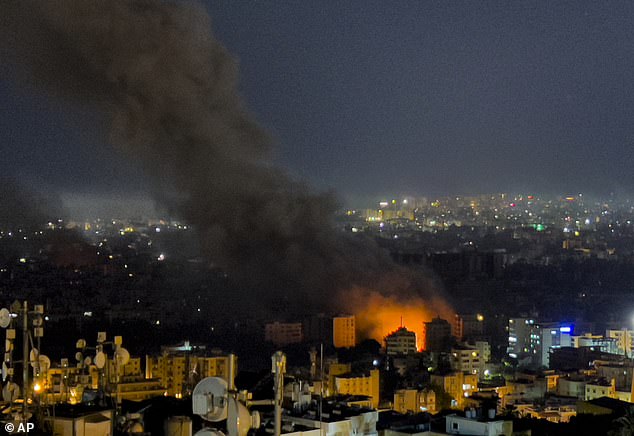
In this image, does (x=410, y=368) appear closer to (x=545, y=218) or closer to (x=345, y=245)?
(x=345, y=245)

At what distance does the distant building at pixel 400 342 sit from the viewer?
70.4ft

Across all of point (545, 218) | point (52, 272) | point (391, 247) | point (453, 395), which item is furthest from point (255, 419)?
point (545, 218)

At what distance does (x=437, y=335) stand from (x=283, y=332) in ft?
11.4

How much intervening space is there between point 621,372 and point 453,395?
361 centimetres

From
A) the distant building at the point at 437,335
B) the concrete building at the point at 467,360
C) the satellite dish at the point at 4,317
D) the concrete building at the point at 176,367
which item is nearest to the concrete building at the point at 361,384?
the concrete building at the point at 176,367

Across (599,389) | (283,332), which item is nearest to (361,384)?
(599,389)

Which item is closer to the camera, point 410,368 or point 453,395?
point 453,395

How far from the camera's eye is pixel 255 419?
3.98 m

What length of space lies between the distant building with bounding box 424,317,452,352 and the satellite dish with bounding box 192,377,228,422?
18436 millimetres

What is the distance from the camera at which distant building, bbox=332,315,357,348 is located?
23625mm

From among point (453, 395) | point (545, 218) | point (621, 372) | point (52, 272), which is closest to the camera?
point (453, 395)

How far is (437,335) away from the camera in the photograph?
2292cm

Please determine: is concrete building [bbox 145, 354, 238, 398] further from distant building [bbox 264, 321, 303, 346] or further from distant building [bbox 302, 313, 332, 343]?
distant building [bbox 264, 321, 303, 346]

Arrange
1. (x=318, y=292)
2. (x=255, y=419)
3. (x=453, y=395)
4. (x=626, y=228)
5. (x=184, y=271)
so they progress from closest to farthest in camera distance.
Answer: (x=255, y=419), (x=453, y=395), (x=318, y=292), (x=184, y=271), (x=626, y=228)
